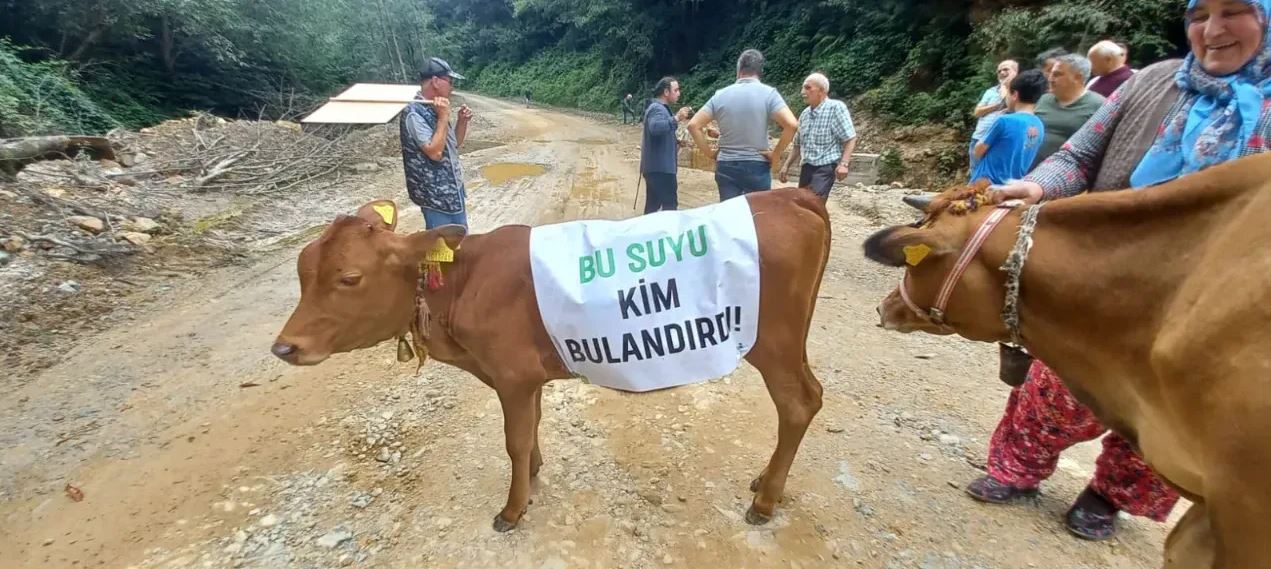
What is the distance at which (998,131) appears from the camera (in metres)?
4.54

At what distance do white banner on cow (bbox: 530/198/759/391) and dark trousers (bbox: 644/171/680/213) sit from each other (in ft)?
13.4

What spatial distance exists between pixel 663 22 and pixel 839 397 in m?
27.9

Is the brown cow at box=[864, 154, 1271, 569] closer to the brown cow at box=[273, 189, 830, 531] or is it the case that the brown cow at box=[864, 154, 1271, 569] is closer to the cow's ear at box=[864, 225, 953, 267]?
the cow's ear at box=[864, 225, 953, 267]

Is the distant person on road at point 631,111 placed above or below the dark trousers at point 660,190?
below

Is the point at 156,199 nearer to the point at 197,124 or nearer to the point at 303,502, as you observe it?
the point at 197,124

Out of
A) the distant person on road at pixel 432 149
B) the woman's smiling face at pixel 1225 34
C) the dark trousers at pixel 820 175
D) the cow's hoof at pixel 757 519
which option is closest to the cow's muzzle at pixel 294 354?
the cow's hoof at pixel 757 519

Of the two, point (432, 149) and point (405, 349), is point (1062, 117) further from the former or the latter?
point (405, 349)

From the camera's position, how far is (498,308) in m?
2.55

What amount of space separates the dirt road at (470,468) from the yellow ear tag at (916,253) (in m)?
1.45

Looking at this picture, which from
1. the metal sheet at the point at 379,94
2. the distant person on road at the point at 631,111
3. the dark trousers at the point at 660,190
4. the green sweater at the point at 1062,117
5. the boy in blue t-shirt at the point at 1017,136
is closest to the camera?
the green sweater at the point at 1062,117

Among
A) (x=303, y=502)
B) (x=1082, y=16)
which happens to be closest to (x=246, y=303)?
(x=303, y=502)

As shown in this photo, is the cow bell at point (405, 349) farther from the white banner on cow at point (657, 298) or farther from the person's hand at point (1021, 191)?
the person's hand at point (1021, 191)

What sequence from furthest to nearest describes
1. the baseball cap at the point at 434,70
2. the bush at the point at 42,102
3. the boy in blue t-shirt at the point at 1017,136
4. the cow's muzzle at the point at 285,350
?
the bush at the point at 42,102
the baseball cap at the point at 434,70
the boy in blue t-shirt at the point at 1017,136
the cow's muzzle at the point at 285,350

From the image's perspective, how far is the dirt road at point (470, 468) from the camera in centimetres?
261
